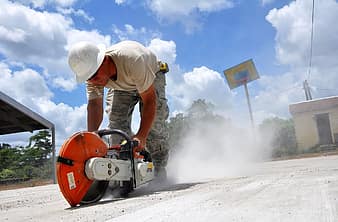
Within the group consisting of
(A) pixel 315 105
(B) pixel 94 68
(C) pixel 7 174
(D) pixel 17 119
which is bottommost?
(C) pixel 7 174

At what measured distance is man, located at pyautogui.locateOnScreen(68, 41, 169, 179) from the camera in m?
2.93

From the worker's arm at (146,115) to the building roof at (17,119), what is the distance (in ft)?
24.7

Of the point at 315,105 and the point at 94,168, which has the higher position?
the point at 315,105

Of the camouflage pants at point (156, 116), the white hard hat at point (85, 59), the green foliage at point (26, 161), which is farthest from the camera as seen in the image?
the green foliage at point (26, 161)

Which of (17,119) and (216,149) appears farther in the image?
(17,119)

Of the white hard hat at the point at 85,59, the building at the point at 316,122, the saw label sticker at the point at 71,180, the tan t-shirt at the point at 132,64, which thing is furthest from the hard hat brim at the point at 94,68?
the building at the point at 316,122

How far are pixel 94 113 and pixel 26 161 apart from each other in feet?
34.4

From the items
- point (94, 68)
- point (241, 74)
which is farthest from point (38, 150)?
point (94, 68)

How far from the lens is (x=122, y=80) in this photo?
3.39 metres

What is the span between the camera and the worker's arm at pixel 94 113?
341 centimetres

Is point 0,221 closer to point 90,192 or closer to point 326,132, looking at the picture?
point 90,192

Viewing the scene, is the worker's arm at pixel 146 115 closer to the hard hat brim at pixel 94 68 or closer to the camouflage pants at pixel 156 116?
the hard hat brim at pixel 94 68

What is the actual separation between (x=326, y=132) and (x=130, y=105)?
1833 centimetres

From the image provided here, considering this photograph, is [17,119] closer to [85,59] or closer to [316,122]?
[85,59]
